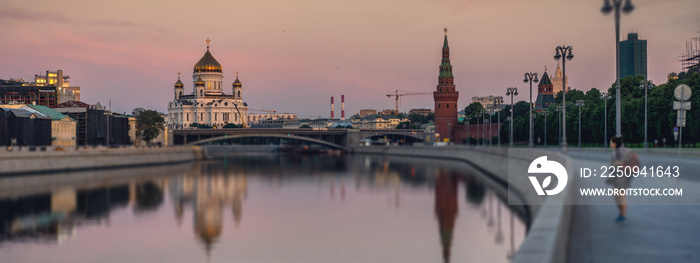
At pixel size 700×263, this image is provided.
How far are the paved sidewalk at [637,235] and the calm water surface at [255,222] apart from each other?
776cm

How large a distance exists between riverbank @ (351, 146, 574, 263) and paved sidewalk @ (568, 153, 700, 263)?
41cm

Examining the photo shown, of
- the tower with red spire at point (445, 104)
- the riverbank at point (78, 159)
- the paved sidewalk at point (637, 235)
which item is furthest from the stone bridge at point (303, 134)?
the paved sidewalk at point (637, 235)

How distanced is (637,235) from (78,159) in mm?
63320

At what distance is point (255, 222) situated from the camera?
36344 mm

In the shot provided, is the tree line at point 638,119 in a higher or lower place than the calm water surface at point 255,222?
higher

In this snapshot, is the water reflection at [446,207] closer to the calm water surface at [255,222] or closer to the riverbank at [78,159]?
the calm water surface at [255,222]

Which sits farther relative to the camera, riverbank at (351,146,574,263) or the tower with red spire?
the tower with red spire

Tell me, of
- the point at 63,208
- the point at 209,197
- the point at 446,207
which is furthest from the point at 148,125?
the point at 446,207

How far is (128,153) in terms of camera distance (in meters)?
82.3

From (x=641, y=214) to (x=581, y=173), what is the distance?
1260 centimetres

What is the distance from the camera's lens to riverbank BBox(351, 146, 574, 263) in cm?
950

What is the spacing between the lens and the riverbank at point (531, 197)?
9.50m

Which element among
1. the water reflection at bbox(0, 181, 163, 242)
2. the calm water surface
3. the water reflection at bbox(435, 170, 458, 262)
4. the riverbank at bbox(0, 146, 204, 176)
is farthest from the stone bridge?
the water reflection at bbox(0, 181, 163, 242)
